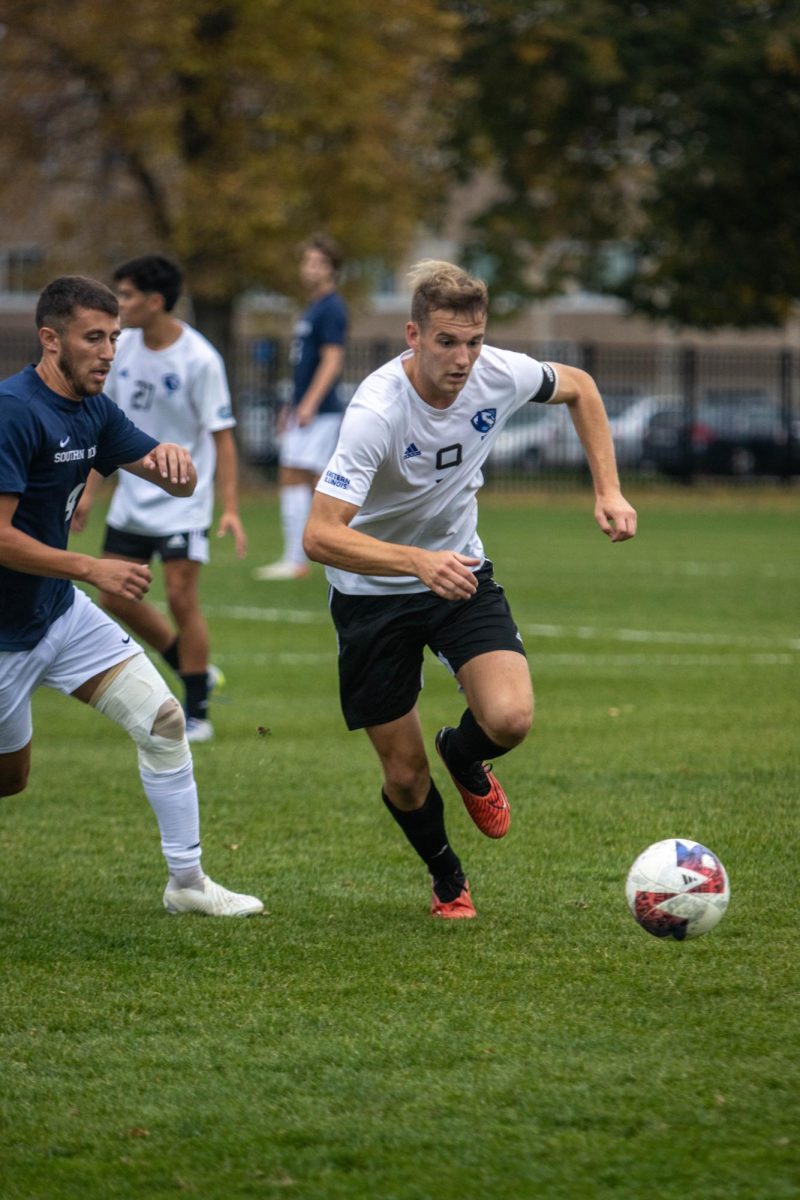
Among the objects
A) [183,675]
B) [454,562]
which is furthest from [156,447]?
[183,675]

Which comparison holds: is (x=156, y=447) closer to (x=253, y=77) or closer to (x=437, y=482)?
(x=437, y=482)

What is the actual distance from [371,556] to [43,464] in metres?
1.13

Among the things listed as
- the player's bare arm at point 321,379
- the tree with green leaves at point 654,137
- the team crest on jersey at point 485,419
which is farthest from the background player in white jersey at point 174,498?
the tree with green leaves at point 654,137

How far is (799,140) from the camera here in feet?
99.8

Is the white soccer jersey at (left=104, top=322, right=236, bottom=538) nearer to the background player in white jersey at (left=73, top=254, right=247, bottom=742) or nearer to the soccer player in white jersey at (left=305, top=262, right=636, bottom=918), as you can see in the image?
the background player in white jersey at (left=73, top=254, right=247, bottom=742)

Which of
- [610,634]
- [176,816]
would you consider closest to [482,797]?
[176,816]

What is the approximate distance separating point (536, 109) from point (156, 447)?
28539mm

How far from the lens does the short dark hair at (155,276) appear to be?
28.2 ft

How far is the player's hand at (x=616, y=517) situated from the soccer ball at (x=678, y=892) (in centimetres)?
107

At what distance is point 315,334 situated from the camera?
14867 mm

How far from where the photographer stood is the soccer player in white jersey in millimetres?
5398

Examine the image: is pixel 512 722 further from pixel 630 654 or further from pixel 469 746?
pixel 630 654

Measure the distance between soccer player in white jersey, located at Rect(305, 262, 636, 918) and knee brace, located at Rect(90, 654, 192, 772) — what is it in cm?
57

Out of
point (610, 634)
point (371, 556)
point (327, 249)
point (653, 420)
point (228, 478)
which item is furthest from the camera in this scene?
point (653, 420)
